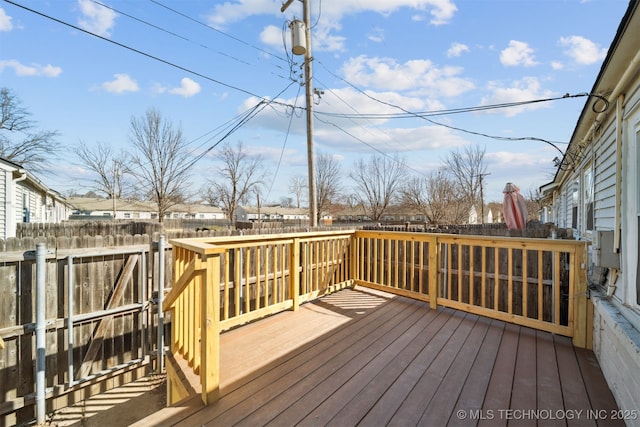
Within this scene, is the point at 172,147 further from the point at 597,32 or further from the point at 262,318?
the point at 597,32

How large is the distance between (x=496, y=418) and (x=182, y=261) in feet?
9.35

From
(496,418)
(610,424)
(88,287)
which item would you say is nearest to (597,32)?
(610,424)

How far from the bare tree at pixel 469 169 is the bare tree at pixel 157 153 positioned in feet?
65.6

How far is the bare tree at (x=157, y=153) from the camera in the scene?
15.6 m

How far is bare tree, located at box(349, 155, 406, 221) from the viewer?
25.8 meters

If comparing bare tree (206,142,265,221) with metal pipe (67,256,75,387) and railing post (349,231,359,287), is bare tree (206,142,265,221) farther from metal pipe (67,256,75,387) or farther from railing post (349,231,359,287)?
metal pipe (67,256,75,387)

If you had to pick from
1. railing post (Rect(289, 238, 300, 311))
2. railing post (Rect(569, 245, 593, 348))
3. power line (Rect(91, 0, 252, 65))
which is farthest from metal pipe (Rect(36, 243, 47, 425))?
railing post (Rect(569, 245, 593, 348))

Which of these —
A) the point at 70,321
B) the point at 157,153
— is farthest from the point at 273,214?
the point at 70,321

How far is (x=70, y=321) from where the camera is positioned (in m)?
3.14

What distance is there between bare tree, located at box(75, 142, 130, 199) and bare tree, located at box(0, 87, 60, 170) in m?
1.66

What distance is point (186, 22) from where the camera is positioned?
20.6 feet

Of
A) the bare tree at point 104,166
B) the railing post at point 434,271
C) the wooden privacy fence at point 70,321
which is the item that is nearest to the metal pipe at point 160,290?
the wooden privacy fence at point 70,321

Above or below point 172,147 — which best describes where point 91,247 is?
below

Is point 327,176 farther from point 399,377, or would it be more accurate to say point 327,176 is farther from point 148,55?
point 399,377
